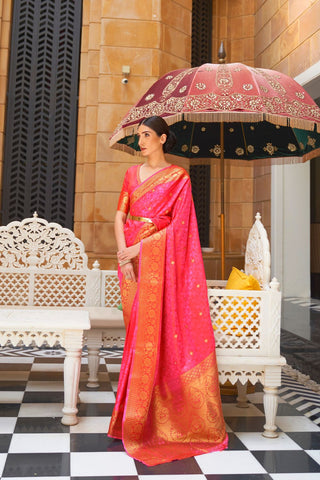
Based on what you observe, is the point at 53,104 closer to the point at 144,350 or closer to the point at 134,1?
the point at 134,1

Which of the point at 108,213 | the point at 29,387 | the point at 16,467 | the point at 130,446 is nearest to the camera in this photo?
the point at 16,467

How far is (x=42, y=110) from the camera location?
644 cm

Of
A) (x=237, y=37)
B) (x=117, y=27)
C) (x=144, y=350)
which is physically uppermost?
(x=237, y=37)

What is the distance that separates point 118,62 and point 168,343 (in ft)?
14.4

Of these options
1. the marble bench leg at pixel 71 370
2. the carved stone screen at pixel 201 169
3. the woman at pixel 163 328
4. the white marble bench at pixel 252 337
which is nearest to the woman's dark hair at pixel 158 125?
the woman at pixel 163 328

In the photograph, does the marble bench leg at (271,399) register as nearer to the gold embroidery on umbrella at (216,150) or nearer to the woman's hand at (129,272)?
the woman's hand at (129,272)

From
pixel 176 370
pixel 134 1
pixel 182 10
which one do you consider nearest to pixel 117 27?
pixel 134 1

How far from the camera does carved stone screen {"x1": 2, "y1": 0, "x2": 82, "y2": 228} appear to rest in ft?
21.0

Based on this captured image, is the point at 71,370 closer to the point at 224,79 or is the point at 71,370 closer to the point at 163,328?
the point at 163,328

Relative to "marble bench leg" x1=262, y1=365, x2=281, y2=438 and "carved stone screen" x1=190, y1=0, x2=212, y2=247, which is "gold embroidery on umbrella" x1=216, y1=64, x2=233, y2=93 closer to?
"marble bench leg" x1=262, y1=365, x2=281, y2=438

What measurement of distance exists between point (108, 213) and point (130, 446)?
3860mm

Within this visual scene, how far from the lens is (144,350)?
2.55 meters

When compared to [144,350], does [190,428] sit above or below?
below

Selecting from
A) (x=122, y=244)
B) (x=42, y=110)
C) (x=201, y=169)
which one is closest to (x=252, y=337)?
(x=122, y=244)
